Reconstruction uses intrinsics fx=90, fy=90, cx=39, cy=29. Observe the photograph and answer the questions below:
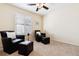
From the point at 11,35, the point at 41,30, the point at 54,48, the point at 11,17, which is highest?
the point at 11,17

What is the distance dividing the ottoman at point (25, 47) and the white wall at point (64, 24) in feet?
1.99

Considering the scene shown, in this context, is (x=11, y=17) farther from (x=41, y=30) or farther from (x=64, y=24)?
(x=64, y=24)

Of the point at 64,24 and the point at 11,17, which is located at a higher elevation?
the point at 11,17

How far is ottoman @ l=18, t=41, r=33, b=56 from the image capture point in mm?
2420

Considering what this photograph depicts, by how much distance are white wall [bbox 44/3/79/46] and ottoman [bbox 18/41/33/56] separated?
0.61 metres

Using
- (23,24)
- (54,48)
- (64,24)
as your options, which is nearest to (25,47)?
(23,24)

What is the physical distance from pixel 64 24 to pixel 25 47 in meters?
1.27

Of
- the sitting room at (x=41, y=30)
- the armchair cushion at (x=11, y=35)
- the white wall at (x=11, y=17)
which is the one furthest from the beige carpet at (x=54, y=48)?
the armchair cushion at (x=11, y=35)

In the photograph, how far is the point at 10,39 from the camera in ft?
8.95

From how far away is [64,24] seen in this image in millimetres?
2510

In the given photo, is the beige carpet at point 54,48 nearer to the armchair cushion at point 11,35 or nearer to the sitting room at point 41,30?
the sitting room at point 41,30

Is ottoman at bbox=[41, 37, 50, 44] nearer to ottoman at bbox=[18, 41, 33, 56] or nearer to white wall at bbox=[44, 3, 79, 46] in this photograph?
white wall at bbox=[44, 3, 79, 46]

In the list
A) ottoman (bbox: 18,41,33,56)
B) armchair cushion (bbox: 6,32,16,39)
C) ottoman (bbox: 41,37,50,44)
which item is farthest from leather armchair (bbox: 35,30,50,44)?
armchair cushion (bbox: 6,32,16,39)

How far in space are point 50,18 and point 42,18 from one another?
0.29 m
